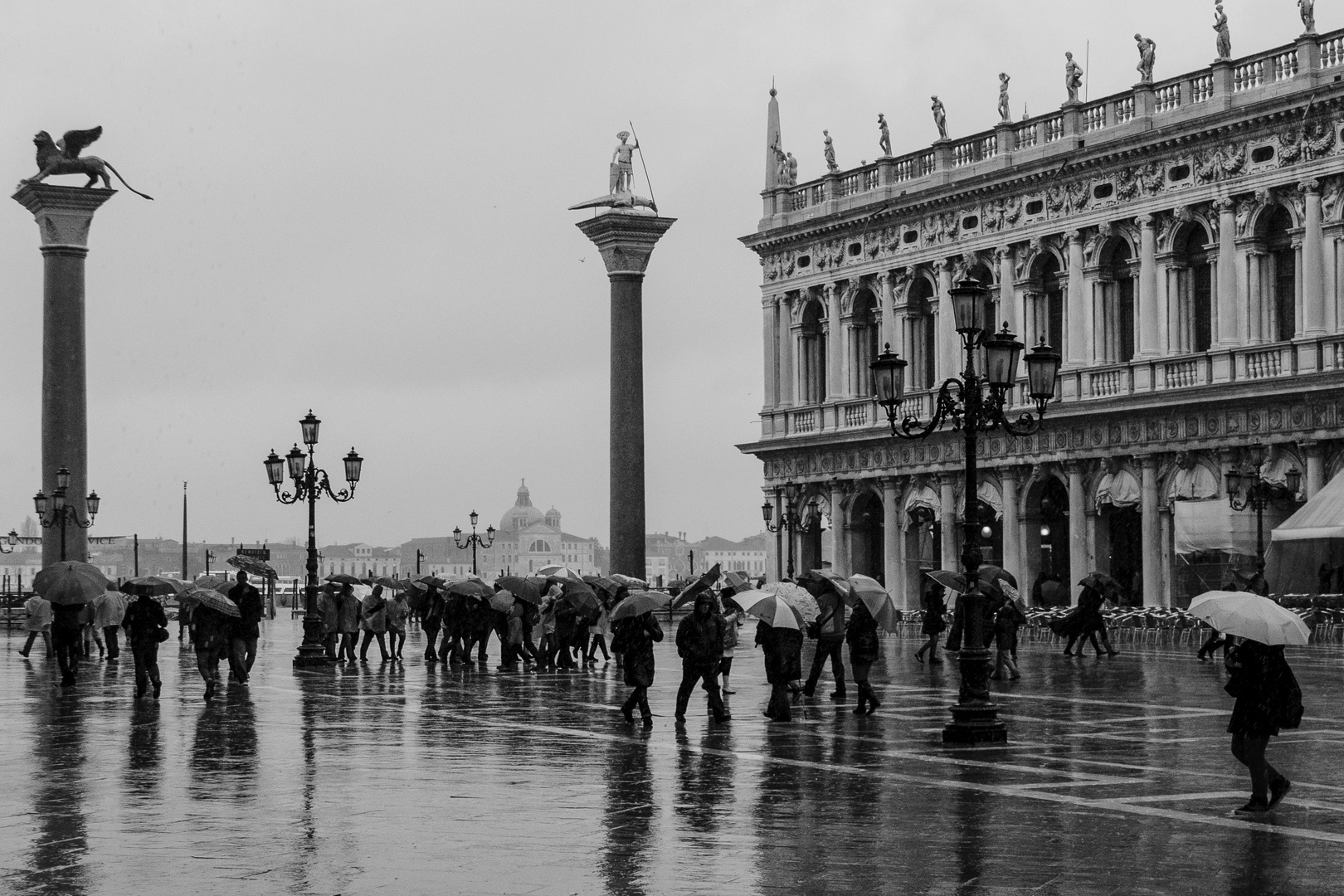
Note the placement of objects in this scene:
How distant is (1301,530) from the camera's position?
1410 inches

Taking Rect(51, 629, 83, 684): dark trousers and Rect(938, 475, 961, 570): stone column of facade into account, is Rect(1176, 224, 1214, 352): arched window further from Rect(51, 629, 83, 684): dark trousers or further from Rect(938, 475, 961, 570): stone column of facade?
Rect(51, 629, 83, 684): dark trousers

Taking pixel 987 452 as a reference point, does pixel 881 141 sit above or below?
above

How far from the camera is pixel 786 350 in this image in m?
56.4

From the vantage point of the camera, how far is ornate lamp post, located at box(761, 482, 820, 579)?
2194 inches

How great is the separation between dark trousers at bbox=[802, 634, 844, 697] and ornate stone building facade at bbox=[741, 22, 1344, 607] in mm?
12675

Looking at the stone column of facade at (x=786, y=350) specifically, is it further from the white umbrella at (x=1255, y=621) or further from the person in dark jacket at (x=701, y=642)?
the white umbrella at (x=1255, y=621)

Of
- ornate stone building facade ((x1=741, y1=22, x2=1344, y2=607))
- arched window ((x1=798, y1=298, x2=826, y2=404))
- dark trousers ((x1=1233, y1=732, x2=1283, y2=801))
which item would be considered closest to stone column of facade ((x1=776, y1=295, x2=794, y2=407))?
ornate stone building facade ((x1=741, y1=22, x2=1344, y2=607))

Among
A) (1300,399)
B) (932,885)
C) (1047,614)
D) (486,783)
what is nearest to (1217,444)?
(1300,399)

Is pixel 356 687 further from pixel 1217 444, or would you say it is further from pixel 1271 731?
pixel 1217 444

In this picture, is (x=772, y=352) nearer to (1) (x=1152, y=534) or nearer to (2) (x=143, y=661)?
(1) (x=1152, y=534)

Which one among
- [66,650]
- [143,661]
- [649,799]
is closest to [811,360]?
[66,650]

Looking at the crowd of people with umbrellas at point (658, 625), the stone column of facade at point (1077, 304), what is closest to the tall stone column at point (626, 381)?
the crowd of people with umbrellas at point (658, 625)

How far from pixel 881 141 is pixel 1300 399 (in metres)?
15.6

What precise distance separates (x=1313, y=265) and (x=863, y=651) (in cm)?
2197
